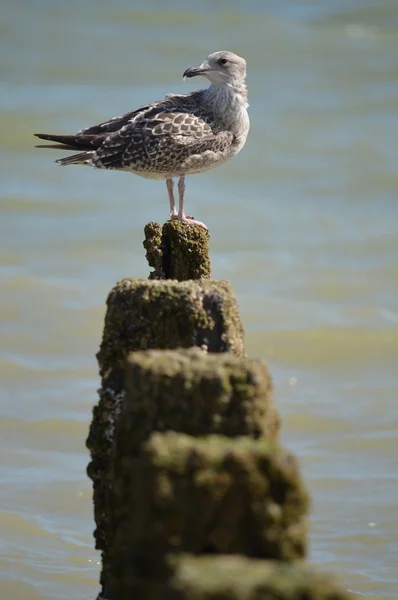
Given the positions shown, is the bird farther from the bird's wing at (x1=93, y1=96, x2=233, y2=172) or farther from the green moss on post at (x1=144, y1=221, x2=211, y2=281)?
the green moss on post at (x1=144, y1=221, x2=211, y2=281)

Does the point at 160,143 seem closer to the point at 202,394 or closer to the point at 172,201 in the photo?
the point at 172,201

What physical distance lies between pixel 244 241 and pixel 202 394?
47.4ft

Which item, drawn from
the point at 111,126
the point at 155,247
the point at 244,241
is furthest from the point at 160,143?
the point at 244,241

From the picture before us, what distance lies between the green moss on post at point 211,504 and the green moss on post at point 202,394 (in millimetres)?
425

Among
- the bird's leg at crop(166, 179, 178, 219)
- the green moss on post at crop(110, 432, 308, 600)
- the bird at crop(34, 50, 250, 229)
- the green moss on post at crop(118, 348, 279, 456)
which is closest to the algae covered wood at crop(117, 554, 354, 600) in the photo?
the green moss on post at crop(110, 432, 308, 600)

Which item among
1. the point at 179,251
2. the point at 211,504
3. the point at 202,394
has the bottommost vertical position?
the point at 211,504

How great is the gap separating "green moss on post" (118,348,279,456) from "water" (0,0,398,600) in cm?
451

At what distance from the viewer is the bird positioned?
878 cm

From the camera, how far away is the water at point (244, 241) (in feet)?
31.4

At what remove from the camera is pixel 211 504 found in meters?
2.78

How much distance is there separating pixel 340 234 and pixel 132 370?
A: 584 inches

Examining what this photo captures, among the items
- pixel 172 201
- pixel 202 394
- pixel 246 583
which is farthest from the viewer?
pixel 172 201

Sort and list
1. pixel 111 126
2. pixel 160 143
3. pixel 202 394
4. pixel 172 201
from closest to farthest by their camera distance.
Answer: pixel 202 394 < pixel 172 201 < pixel 160 143 < pixel 111 126

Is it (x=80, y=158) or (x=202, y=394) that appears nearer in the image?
(x=202, y=394)
